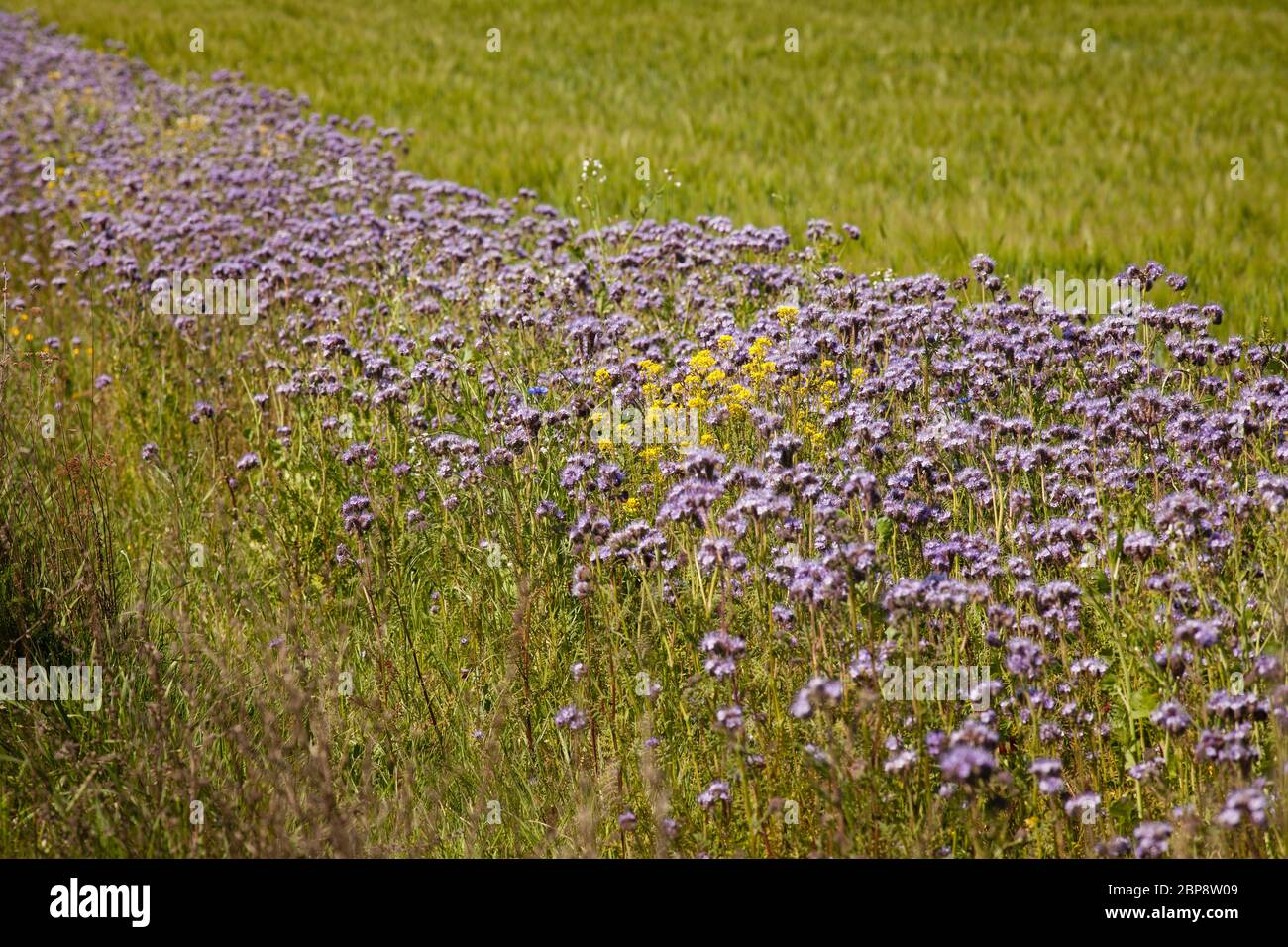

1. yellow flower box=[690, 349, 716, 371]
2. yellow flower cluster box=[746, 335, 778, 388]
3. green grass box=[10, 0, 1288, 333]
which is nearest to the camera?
yellow flower cluster box=[746, 335, 778, 388]

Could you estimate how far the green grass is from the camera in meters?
8.60

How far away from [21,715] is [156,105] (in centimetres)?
1034

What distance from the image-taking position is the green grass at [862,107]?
28.2 feet

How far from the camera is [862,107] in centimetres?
1252

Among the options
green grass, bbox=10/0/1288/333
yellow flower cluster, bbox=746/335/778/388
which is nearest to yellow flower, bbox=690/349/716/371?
yellow flower cluster, bbox=746/335/778/388

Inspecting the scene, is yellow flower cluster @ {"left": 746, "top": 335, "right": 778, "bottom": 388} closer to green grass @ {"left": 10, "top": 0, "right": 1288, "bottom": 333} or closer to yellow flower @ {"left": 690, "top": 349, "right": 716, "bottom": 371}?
yellow flower @ {"left": 690, "top": 349, "right": 716, "bottom": 371}

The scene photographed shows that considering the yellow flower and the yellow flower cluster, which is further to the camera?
the yellow flower

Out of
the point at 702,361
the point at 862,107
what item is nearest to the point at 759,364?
the point at 702,361

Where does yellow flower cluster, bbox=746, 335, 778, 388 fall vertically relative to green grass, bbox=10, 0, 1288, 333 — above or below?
below

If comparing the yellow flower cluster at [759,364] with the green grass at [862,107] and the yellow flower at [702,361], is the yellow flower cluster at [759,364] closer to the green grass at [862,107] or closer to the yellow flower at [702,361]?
the yellow flower at [702,361]

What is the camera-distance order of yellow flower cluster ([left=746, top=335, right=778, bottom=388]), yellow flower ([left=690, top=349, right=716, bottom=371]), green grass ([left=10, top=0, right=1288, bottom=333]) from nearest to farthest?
yellow flower cluster ([left=746, top=335, right=778, bottom=388]) → yellow flower ([left=690, top=349, right=716, bottom=371]) → green grass ([left=10, top=0, right=1288, bottom=333])

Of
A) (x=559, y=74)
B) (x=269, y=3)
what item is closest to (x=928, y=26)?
(x=559, y=74)

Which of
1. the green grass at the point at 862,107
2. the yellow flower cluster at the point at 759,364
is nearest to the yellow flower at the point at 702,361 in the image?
the yellow flower cluster at the point at 759,364

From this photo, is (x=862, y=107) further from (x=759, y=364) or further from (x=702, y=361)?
(x=759, y=364)
